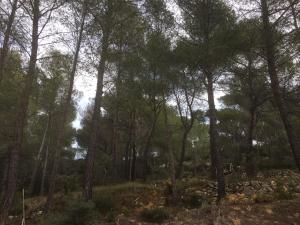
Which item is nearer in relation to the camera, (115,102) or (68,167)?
(115,102)

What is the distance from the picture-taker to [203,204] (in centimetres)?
966

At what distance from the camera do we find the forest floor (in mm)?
7953

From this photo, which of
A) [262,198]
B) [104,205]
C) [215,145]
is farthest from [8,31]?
[262,198]

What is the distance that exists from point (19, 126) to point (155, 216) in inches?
160

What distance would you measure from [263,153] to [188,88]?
31.0 ft

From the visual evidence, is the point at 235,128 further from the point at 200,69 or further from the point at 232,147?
the point at 200,69

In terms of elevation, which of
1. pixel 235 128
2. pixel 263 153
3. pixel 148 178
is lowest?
pixel 148 178

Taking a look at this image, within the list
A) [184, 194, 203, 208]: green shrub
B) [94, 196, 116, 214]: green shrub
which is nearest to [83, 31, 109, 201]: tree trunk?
[94, 196, 116, 214]: green shrub

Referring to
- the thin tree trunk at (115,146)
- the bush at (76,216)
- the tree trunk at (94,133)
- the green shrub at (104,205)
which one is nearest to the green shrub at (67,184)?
the thin tree trunk at (115,146)

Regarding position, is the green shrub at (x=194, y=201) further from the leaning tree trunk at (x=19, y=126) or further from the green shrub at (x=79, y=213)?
the leaning tree trunk at (x=19, y=126)

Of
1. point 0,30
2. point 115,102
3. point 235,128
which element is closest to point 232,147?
point 235,128

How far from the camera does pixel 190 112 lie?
16750 millimetres

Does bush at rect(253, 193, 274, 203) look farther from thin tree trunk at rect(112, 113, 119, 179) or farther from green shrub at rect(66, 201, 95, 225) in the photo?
thin tree trunk at rect(112, 113, 119, 179)

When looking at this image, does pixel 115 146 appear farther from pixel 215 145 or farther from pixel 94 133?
pixel 94 133
